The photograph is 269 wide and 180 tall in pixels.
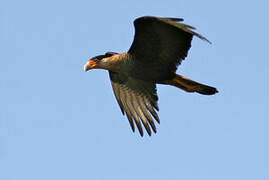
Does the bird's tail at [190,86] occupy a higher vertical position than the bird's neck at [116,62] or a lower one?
lower

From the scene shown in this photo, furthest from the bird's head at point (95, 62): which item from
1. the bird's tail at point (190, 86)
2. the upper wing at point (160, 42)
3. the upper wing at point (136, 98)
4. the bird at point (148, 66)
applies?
the bird's tail at point (190, 86)

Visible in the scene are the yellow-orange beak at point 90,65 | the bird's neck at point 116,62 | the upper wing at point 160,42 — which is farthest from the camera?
the yellow-orange beak at point 90,65

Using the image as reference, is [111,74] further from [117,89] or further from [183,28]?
[183,28]

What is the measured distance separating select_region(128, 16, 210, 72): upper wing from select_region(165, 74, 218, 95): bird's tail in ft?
1.10

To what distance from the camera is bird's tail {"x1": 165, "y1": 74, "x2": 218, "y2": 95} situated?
13.9 meters

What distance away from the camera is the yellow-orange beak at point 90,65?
561 inches

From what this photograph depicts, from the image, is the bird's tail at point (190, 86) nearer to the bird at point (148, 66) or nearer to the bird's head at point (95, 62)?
the bird at point (148, 66)

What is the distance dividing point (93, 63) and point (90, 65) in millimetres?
74

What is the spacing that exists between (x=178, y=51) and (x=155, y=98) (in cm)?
148

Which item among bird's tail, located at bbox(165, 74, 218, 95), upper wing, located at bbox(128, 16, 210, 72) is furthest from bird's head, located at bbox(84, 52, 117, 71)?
bird's tail, located at bbox(165, 74, 218, 95)

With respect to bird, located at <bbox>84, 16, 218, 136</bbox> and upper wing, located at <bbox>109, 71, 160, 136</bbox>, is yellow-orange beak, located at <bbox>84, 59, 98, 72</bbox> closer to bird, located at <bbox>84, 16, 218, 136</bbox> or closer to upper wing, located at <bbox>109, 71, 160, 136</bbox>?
bird, located at <bbox>84, 16, 218, 136</bbox>

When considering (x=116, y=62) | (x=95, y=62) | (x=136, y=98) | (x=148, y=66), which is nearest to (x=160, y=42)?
(x=148, y=66)

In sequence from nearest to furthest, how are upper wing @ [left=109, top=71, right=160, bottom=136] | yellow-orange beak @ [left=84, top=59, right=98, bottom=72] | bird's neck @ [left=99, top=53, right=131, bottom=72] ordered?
bird's neck @ [left=99, top=53, right=131, bottom=72] < yellow-orange beak @ [left=84, top=59, right=98, bottom=72] < upper wing @ [left=109, top=71, right=160, bottom=136]

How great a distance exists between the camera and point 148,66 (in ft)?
45.2
